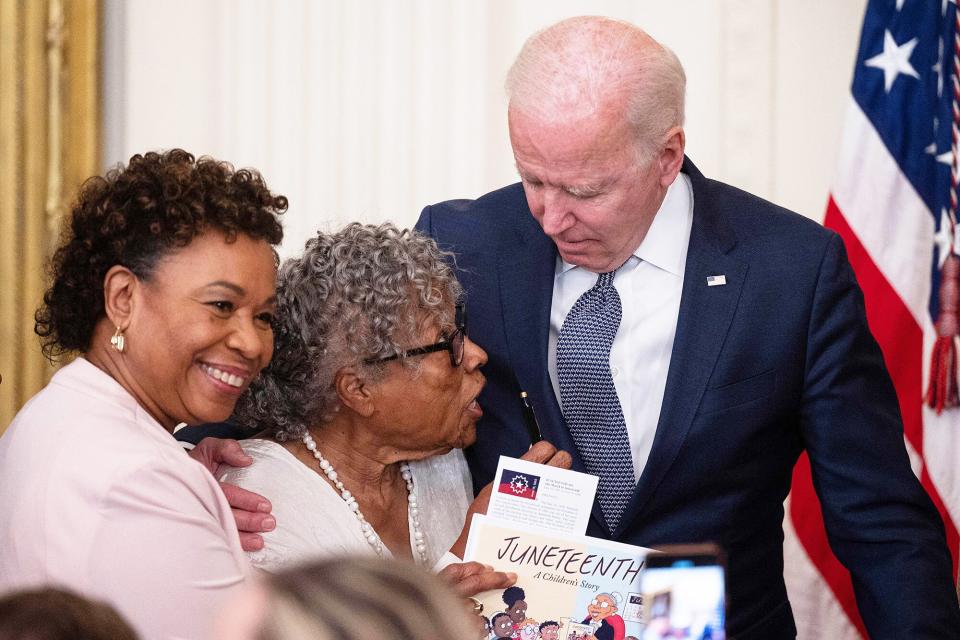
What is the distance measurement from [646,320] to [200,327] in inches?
37.6

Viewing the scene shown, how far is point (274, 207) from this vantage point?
88.6 inches

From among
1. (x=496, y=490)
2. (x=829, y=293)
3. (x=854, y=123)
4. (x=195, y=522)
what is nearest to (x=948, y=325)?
(x=854, y=123)

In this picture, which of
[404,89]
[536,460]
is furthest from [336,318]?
[404,89]

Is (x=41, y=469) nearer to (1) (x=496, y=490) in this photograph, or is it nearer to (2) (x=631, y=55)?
(1) (x=496, y=490)

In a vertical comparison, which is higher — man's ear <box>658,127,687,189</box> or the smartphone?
man's ear <box>658,127,687,189</box>

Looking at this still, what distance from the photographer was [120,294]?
2.02m

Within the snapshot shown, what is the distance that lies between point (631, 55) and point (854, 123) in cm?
142

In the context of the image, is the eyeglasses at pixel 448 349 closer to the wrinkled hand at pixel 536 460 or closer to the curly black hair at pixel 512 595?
the wrinkled hand at pixel 536 460

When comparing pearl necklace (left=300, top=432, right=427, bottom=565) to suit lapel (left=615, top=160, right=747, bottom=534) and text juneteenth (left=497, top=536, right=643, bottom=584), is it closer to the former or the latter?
text juneteenth (left=497, top=536, right=643, bottom=584)

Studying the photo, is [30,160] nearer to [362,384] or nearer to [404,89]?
[404,89]

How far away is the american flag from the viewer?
339 centimetres

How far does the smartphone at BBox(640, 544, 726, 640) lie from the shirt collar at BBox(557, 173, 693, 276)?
1107 millimetres

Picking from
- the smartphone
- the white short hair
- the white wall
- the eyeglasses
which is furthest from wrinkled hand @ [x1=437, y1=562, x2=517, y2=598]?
Answer: the white wall

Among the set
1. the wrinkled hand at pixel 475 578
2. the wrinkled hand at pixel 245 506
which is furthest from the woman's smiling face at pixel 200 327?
the wrinkled hand at pixel 475 578
